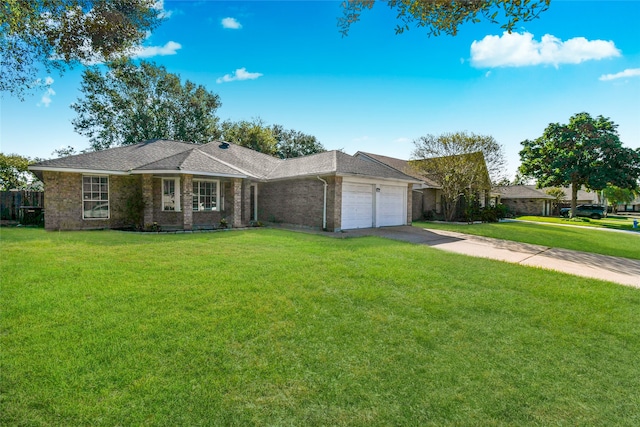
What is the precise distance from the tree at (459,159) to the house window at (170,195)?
55.8ft

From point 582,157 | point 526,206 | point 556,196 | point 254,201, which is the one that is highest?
point 582,157

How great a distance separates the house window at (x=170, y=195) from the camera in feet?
48.2

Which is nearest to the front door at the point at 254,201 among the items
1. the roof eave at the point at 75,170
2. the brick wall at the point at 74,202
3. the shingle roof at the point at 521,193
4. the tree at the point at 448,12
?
the brick wall at the point at 74,202

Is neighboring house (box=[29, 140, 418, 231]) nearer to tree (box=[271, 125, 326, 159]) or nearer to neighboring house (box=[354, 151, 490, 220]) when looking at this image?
neighboring house (box=[354, 151, 490, 220])

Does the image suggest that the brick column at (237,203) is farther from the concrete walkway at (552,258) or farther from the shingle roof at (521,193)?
the shingle roof at (521,193)

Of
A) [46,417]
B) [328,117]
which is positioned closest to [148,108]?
[328,117]

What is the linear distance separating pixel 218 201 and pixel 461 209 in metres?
19.3

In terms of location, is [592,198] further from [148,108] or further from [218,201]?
[148,108]

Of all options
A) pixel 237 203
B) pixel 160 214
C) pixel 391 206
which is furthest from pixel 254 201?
pixel 391 206

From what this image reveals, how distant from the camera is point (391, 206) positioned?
1772 cm

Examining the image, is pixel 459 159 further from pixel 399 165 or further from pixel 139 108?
pixel 139 108

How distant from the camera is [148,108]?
30.3 meters

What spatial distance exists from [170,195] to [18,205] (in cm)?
964

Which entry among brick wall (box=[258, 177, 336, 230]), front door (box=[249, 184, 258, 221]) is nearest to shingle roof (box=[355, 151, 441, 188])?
brick wall (box=[258, 177, 336, 230])
